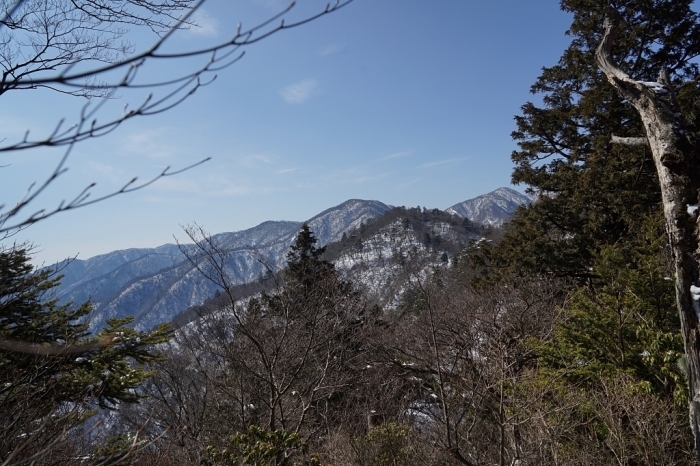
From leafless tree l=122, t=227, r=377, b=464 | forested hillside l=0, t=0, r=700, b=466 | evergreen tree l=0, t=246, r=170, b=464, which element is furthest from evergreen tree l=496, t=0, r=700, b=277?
evergreen tree l=0, t=246, r=170, b=464

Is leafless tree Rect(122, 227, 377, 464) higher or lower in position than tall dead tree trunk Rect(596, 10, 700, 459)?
lower

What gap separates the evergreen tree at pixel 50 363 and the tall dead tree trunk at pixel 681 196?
15.5ft

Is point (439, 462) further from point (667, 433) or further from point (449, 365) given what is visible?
point (449, 365)

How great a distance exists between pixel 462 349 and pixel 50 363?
8.27 metres

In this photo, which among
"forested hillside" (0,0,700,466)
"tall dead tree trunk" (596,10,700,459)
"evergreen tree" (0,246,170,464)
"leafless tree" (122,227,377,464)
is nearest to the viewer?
"tall dead tree trunk" (596,10,700,459)

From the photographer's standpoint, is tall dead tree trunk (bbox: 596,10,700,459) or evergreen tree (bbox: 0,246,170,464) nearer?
tall dead tree trunk (bbox: 596,10,700,459)

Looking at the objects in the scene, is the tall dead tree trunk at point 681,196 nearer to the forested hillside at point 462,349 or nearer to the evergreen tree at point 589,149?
the forested hillside at point 462,349

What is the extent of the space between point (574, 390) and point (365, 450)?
11.1ft

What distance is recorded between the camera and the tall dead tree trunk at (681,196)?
106 inches

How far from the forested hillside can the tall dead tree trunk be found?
0.16 m

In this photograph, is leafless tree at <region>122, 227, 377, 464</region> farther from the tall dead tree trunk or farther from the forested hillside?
the tall dead tree trunk

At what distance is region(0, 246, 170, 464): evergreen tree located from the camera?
13.7ft

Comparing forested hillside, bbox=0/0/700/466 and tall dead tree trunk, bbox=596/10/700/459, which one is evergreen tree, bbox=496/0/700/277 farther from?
tall dead tree trunk, bbox=596/10/700/459

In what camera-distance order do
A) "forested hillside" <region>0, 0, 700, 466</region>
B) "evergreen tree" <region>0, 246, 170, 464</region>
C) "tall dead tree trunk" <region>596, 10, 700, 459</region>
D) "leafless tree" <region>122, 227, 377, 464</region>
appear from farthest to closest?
"leafless tree" <region>122, 227, 377, 464</region> < "forested hillside" <region>0, 0, 700, 466</region> < "evergreen tree" <region>0, 246, 170, 464</region> < "tall dead tree trunk" <region>596, 10, 700, 459</region>
